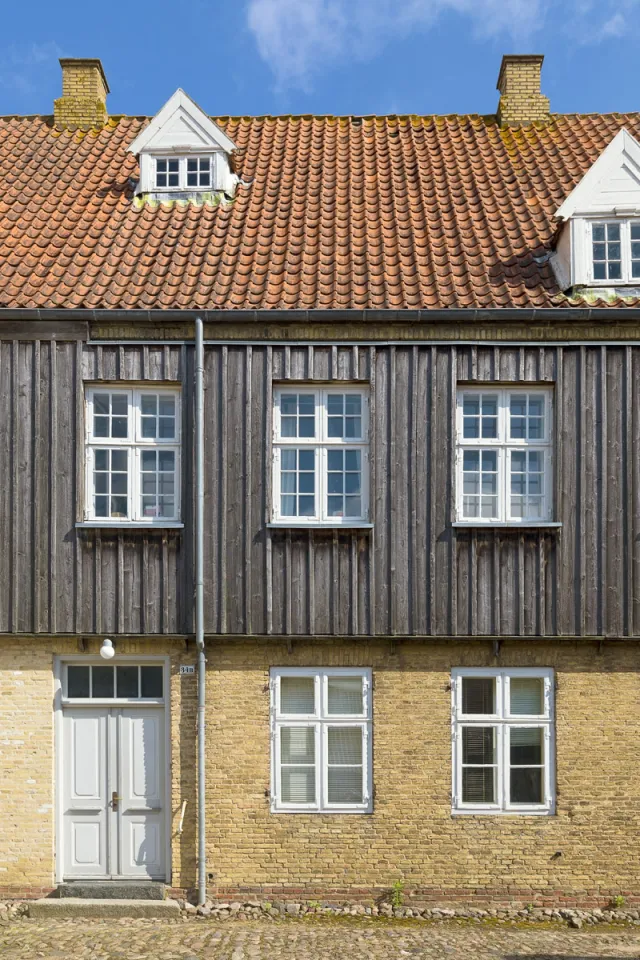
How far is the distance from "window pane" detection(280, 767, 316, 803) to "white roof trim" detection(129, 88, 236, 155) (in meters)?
9.06

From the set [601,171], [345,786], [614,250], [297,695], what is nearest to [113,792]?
[297,695]

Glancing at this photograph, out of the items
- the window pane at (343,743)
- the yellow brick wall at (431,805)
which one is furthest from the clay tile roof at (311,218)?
the window pane at (343,743)

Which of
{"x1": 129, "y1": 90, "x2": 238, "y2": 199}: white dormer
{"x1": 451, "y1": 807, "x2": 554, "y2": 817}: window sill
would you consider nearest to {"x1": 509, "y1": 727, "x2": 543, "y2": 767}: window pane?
{"x1": 451, "y1": 807, "x2": 554, "y2": 817}: window sill

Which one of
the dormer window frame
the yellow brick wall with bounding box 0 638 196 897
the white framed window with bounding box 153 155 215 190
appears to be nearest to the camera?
the yellow brick wall with bounding box 0 638 196 897

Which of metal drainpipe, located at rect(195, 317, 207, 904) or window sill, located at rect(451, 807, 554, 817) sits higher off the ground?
metal drainpipe, located at rect(195, 317, 207, 904)

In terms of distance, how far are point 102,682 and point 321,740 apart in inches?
113

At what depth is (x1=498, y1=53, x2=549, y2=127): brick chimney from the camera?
16.1 m

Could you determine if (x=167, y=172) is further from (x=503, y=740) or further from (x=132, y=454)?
(x=503, y=740)

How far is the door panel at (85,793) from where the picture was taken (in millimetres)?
11508

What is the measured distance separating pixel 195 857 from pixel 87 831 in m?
1.44

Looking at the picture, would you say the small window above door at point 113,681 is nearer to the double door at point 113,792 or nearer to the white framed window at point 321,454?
the double door at point 113,792

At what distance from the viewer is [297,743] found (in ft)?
37.7

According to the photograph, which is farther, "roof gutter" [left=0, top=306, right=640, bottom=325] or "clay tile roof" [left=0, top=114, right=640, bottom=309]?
"clay tile roof" [left=0, top=114, right=640, bottom=309]

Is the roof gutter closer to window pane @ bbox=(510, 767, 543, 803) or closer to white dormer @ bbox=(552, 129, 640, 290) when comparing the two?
white dormer @ bbox=(552, 129, 640, 290)
